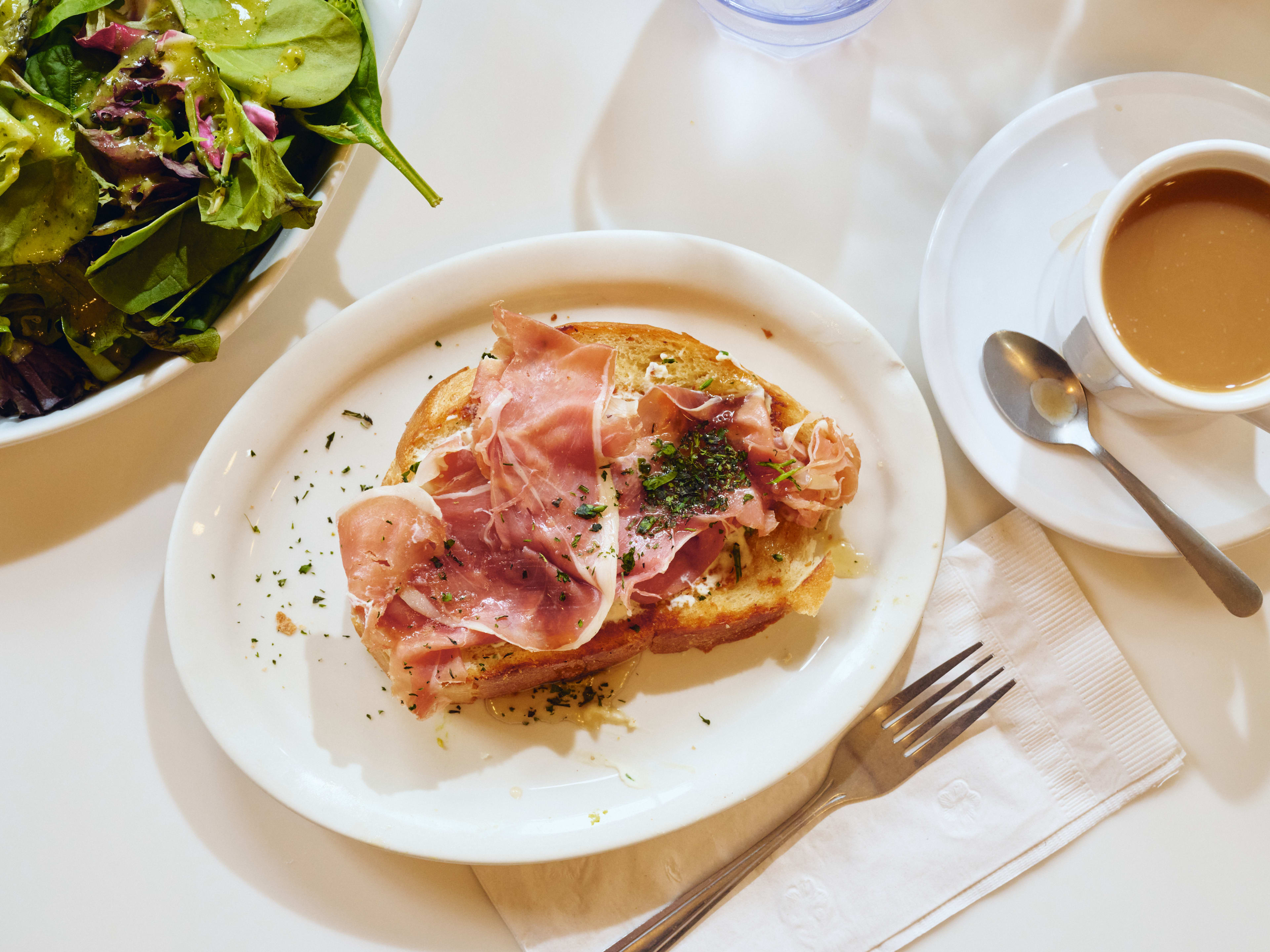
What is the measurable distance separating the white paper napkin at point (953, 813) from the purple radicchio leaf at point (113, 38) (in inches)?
92.5

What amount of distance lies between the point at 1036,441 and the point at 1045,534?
0.32 m

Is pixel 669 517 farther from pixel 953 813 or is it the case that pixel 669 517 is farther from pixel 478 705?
pixel 953 813

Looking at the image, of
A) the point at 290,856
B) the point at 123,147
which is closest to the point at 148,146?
the point at 123,147

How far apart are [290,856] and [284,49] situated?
7.39 ft

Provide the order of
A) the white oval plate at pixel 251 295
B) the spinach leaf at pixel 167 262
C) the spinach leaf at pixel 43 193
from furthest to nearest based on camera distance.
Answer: the white oval plate at pixel 251 295, the spinach leaf at pixel 167 262, the spinach leaf at pixel 43 193

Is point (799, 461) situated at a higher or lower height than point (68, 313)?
lower

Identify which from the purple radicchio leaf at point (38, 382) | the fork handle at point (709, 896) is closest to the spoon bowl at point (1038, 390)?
the fork handle at point (709, 896)

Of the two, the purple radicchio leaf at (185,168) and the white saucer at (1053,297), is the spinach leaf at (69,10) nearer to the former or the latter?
the purple radicchio leaf at (185,168)

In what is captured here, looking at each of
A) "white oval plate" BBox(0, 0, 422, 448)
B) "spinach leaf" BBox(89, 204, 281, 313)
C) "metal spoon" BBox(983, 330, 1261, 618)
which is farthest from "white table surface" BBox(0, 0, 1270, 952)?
"spinach leaf" BBox(89, 204, 281, 313)

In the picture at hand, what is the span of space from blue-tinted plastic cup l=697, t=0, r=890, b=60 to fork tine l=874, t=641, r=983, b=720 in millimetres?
1824

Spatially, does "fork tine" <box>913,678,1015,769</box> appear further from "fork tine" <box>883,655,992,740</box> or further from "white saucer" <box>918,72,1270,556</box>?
"white saucer" <box>918,72,1270,556</box>

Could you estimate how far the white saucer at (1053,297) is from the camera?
6.81 ft

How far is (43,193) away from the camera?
1.71 m

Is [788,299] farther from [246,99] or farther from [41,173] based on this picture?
[41,173]
